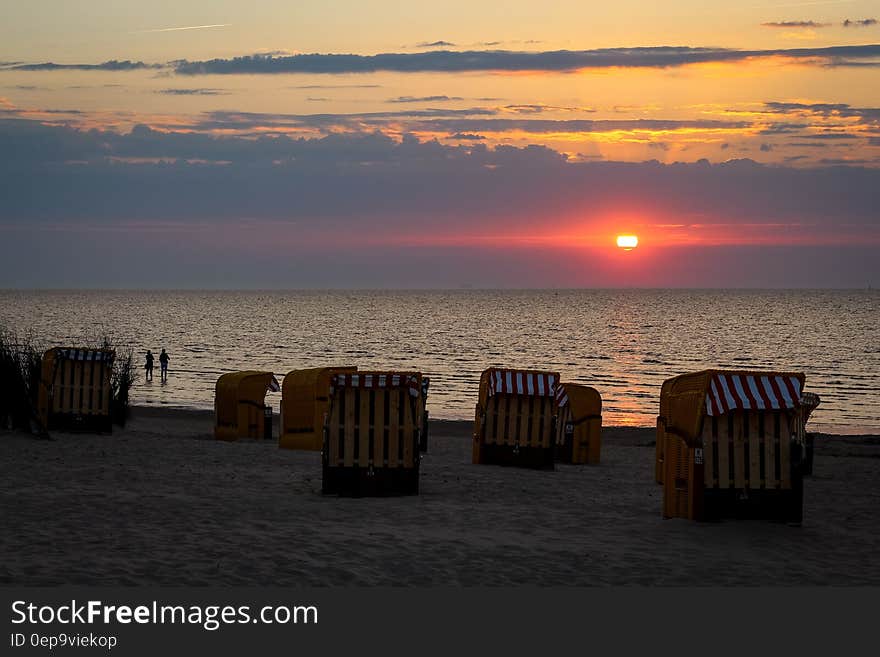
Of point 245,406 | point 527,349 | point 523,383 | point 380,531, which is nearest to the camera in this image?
point 380,531

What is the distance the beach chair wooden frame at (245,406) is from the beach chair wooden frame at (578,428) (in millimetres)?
7111

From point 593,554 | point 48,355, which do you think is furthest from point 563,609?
point 48,355

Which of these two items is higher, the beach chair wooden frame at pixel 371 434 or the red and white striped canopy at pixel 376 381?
the red and white striped canopy at pixel 376 381

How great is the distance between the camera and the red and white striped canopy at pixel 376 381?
15109 millimetres

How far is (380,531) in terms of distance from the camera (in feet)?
40.5

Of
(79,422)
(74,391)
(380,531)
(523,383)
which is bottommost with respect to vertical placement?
(79,422)

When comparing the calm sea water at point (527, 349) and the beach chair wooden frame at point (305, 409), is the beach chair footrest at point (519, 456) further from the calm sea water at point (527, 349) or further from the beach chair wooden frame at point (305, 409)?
the calm sea water at point (527, 349)

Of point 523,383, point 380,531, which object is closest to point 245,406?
point 523,383

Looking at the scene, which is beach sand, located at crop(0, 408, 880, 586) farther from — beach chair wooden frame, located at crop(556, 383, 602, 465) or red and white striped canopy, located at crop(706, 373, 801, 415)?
beach chair wooden frame, located at crop(556, 383, 602, 465)

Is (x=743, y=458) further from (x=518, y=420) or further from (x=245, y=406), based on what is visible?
(x=245, y=406)

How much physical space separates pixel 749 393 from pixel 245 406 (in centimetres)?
1598

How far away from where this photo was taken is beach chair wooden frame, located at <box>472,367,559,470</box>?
20.2 m

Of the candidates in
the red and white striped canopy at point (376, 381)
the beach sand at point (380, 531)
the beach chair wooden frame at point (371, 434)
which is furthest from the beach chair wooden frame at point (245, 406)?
the red and white striped canopy at point (376, 381)

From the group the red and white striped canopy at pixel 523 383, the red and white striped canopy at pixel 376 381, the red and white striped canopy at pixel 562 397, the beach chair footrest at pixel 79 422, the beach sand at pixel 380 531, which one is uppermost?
the red and white striped canopy at pixel 376 381
